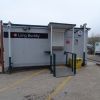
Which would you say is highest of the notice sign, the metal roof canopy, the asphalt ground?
the metal roof canopy

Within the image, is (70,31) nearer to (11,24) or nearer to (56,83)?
(11,24)

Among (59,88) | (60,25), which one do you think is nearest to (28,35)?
(60,25)

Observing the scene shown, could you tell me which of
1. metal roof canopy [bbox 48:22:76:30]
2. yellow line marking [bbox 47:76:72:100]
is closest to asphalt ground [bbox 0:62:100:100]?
yellow line marking [bbox 47:76:72:100]

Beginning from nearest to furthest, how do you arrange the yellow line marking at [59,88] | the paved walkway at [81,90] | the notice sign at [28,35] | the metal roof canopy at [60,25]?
the paved walkway at [81,90]
the yellow line marking at [59,88]
the metal roof canopy at [60,25]
the notice sign at [28,35]

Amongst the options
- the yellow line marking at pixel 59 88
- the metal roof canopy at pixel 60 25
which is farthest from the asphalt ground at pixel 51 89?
the metal roof canopy at pixel 60 25

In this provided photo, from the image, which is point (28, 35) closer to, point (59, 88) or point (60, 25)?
point (60, 25)

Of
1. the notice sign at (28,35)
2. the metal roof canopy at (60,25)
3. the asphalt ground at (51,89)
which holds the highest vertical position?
the metal roof canopy at (60,25)

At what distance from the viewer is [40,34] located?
13.3 meters

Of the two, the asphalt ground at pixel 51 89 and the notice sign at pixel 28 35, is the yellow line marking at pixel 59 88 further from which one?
the notice sign at pixel 28 35

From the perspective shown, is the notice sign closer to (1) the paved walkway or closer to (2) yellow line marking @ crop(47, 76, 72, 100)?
(2) yellow line marking @ crop(47, 76, 72, 100)

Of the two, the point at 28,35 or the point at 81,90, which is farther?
the point at 28,35

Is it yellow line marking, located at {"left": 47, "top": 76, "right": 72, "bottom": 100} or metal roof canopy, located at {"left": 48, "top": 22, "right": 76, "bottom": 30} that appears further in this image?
metal roof canopy, located at {"left": 48, "top": 22, "right": 76, "bottom": 30}

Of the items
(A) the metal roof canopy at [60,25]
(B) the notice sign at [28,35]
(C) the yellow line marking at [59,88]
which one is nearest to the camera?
(C) the yellow line marking at [59,88]

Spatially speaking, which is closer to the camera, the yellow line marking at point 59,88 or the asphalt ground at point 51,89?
the asphalt ground at point 51,89
